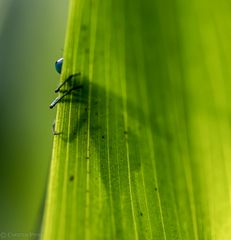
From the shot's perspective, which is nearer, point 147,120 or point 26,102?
point 147,120

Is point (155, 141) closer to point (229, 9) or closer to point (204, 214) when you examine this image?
point (204, 214)

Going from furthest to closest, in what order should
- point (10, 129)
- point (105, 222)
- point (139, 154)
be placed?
point (10, 129) → point (139, 154) → point (105, 222)

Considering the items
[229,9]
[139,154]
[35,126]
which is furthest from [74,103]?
[229,9]

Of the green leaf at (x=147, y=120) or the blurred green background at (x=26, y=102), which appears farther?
the blurred green background at (x=26, y=102)

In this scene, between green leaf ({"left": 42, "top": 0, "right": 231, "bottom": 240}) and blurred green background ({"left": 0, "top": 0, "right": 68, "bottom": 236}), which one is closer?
green leaf ({"left": 42, "top": 0, "right": 231, "bottom": 240})
